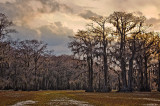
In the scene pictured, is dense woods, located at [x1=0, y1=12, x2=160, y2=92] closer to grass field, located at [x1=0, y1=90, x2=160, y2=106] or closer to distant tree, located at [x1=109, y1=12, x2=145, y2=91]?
distant tree, located at [x1=109, y1=12, x2=145, y2=91]

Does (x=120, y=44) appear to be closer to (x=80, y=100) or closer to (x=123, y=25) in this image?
(x=123, y=25)

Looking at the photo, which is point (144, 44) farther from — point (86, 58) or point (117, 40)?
point (86, 58)

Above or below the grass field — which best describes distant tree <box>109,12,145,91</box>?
above

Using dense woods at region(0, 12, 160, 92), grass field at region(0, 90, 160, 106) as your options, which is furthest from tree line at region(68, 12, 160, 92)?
grass field at region(0, 90, 160, 106)

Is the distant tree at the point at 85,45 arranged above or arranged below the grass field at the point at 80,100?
above

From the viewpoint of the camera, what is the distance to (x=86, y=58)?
6344cm

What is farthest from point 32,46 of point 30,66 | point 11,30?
point 11,30

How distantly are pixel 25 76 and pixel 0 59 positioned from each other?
1962 cm

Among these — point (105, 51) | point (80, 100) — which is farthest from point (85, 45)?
point (80, 100)

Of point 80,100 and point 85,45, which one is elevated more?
point 85,45

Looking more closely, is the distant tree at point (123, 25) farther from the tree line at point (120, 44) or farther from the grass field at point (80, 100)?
the grass field at point (80, 100)

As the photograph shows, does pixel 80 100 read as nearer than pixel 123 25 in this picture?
Yes

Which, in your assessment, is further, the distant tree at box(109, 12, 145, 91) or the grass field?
the distant tree at box(109, 12, 145, 91)

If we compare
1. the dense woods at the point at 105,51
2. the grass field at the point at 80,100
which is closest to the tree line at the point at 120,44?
the dense woods at the point at 105,51
